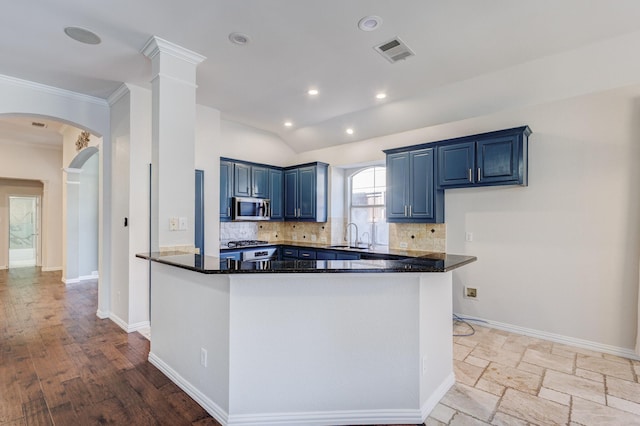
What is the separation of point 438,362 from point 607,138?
2.84m

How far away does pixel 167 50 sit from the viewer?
2.87 meters

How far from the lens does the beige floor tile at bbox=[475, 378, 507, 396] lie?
7.97ft

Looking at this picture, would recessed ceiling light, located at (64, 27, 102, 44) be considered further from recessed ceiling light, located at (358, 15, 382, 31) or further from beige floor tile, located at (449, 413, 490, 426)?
beige floor tile, located at (449, 413, 490, 426)

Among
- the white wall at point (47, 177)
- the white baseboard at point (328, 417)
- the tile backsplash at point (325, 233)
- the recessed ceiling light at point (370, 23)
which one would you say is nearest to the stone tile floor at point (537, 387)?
the white baseboard at point (328, 417)

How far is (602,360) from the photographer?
117 inches

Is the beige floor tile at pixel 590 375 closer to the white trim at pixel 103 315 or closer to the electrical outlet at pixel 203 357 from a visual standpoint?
the electrical outlet at pixel 203 357

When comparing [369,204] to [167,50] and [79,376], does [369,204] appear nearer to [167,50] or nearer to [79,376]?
[167,50]

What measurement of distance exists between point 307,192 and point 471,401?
4036mm

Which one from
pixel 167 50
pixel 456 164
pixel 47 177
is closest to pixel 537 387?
pixel 456 164

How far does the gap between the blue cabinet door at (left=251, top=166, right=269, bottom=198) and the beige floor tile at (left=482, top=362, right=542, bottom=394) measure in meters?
4.19

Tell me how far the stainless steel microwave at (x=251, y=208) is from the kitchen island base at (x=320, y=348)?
315 centimetres

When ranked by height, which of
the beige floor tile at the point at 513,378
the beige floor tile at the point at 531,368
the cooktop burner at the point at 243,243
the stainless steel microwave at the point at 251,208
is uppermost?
the stainless steel microwave at the point at 251,208

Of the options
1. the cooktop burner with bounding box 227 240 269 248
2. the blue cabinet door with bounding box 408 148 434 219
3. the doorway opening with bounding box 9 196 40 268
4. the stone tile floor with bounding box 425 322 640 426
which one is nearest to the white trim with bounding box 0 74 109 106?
the cooktop burner with bounding box 227 240 269 248

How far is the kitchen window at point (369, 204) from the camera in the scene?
5400 mm
